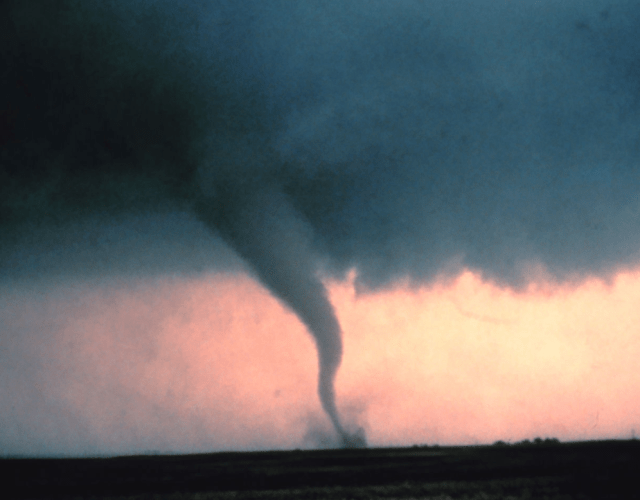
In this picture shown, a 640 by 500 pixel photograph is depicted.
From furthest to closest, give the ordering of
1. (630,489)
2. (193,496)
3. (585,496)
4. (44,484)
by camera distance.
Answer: (44,484) < (193,496) < (630,489) < (585,496)

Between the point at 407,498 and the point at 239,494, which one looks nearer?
the point at 407,498

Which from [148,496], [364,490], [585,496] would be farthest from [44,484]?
[585,496]

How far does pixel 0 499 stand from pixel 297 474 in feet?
67.9

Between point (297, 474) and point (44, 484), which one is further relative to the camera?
point (297, 474)

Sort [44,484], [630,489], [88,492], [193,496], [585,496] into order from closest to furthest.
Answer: [585,496], [630,489], [193,496], [88,492], [44,484]

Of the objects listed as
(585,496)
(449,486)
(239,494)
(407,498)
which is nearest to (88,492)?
(239,494)

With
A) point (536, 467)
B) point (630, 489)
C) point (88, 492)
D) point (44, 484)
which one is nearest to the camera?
point (630, 489)

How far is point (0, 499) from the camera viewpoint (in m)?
27.7

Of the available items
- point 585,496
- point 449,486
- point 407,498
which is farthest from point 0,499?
point 585,496

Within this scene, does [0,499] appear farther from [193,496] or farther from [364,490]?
[364,490]

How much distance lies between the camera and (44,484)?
3519cm

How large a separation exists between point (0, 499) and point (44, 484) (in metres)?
8.23

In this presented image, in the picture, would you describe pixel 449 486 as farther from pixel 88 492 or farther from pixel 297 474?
pixel 88 492

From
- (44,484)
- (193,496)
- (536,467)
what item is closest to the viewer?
(193,496)
